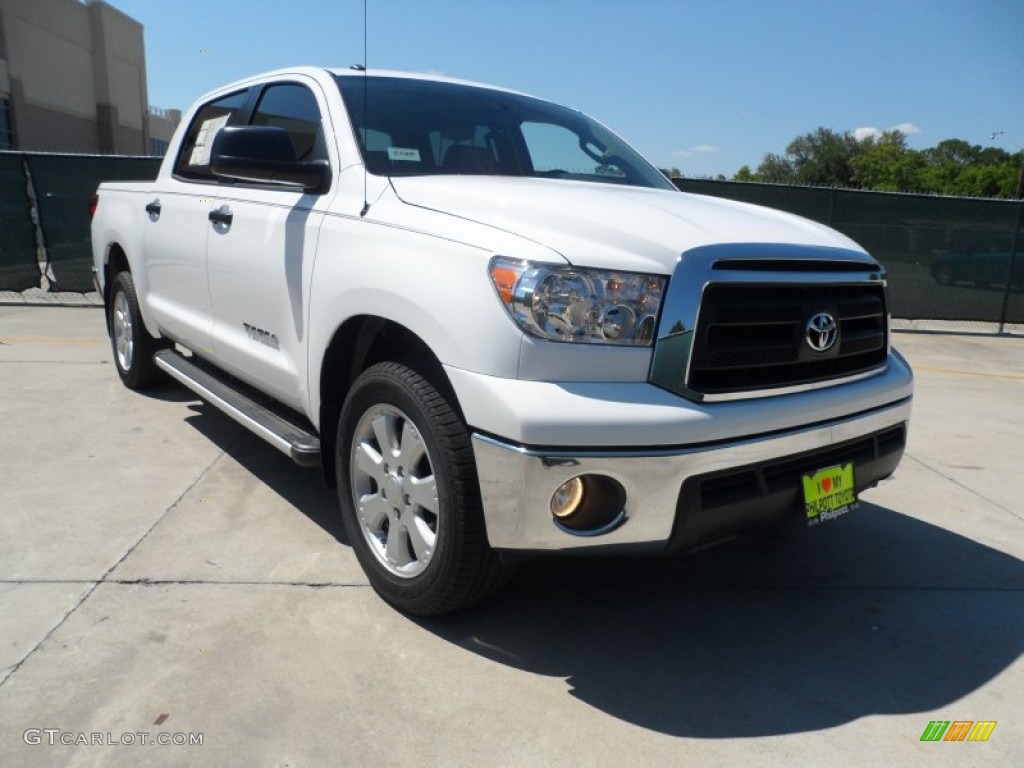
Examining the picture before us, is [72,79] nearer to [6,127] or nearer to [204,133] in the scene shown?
[6,127]

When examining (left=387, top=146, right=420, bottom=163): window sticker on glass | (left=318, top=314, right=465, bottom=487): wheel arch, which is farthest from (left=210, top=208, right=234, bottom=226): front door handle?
(left=318, top=314, right=465, bottom=487): wheel arch

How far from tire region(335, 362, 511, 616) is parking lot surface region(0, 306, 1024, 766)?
192 mm

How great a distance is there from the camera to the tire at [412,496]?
2.46 m

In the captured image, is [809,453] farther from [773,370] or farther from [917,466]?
[917,466]

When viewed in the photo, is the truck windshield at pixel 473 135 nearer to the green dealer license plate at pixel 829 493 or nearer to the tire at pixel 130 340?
the green dealer license plate at pixel 829 493

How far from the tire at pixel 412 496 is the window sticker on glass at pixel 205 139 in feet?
7.88

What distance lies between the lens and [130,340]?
224 inches

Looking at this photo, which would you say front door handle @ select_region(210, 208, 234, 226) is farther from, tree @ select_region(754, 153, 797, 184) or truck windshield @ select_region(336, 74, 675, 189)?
tree @ select_region(754, 153, 797, 184)

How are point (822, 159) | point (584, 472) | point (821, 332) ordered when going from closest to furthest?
point (584, 472), point (821, 332), point (822, 159)

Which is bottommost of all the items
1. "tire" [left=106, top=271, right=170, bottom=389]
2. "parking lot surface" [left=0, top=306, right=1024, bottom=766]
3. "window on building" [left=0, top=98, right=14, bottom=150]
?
"parking lot surface" [left=0, top=306, right=1024, bottom=766]

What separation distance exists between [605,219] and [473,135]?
135 cm

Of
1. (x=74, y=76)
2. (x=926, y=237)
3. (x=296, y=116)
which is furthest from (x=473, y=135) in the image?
(x=74, y=76)

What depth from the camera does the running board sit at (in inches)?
127

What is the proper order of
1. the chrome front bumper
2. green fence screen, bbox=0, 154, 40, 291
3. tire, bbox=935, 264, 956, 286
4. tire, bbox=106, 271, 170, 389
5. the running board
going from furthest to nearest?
tire, bbox=935, 264, 956, 286 < green fence screen, bbox=0, 154, 40, 291 < tire, bbox=106, 271, 170, 389 < the running board < the chrome front bumper
